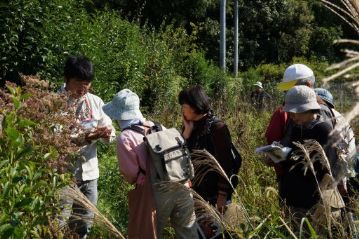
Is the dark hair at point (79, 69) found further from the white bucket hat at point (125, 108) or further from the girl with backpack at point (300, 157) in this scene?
the girl with backpack at point (300, 157)

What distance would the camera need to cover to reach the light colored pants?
14.5ft

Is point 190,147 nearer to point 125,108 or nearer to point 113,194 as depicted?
point 125,108

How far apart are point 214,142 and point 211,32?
91.8ft

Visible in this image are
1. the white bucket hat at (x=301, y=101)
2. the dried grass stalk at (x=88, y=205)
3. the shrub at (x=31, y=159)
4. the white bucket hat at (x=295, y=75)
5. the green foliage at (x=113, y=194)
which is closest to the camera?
the shrub at (x=31, y=159)

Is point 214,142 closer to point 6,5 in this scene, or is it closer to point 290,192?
point 290,192

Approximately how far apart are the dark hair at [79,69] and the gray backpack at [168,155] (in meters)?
0.68

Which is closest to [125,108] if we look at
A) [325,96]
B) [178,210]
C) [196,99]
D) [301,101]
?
[196,99]

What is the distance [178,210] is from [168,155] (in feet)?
1.40

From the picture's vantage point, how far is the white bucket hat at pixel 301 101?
4.24m

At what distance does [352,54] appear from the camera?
2.24 meters

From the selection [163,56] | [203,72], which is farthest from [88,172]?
[203,72]

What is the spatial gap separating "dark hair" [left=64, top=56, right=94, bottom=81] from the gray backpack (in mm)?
683

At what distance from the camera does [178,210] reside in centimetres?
451

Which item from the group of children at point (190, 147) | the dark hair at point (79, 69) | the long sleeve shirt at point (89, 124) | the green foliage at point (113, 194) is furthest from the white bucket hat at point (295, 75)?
the green foliage at point (113, 194)
